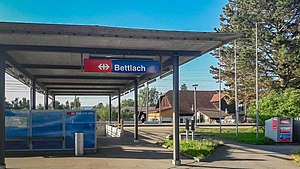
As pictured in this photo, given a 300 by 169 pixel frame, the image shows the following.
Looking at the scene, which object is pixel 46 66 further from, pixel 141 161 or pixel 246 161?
pixel 246 161

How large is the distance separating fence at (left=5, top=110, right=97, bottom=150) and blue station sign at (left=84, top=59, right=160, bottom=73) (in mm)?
5692

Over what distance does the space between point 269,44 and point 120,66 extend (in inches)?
1172

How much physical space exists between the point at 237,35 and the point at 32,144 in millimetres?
10620

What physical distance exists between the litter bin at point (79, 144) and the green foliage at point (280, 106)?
58.6ft

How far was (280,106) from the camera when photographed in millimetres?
30500

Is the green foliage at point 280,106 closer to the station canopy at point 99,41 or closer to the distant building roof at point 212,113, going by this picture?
the station canopy at point 99,41

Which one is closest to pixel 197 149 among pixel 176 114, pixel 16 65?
pixel 176 114

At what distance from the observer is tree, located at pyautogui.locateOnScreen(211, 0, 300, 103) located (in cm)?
3769

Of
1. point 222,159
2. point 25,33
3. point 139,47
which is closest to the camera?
point 25,33

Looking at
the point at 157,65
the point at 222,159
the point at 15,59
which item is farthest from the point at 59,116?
the point at 222,159

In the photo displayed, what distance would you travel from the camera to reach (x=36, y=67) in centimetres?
1828

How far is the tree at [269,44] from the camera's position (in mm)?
37688

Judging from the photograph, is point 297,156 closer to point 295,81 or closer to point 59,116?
point 59,116

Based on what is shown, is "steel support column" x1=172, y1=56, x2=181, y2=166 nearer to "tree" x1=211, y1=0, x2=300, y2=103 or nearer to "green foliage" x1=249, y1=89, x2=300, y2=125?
"green foliage" x1=249, y1=89, x2=300, y2=125
